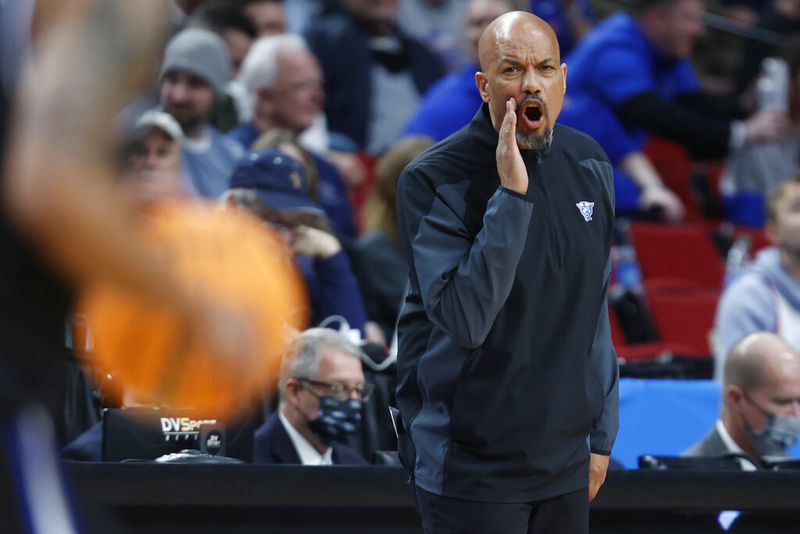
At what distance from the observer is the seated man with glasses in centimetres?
473

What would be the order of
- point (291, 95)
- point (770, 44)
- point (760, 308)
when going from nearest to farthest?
1. point (760, 308)
2. point (291, 95)
3. point (770, 44)

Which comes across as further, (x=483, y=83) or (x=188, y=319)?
(x=483, y=83)

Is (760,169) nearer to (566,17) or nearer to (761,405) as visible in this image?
(566,17)

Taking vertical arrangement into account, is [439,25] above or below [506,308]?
above

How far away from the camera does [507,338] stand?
2953mm

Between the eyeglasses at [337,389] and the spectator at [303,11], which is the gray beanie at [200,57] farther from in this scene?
the eyeglasses at [337,389]

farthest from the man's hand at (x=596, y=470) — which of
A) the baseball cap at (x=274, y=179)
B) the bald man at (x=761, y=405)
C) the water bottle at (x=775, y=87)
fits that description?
the water bottle at (x=775, y=87)

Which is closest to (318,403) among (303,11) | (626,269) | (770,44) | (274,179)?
(274,179)

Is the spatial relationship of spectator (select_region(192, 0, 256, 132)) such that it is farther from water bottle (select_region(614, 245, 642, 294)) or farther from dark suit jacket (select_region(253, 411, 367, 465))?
dark suit jacket (select_region(253, 411, 367, 465))

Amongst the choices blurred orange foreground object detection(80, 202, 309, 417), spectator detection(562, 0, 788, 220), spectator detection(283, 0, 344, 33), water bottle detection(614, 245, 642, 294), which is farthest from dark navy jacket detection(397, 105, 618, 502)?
spectator detection(283, 0, 344, 33)

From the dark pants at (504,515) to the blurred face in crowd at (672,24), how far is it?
5.34 meters

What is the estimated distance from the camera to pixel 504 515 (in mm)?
2941

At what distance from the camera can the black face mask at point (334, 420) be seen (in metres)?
4.74

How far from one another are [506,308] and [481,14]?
4.40 m
